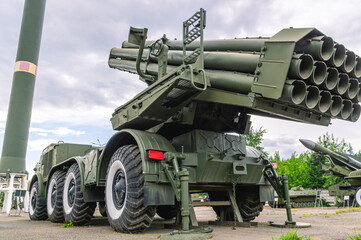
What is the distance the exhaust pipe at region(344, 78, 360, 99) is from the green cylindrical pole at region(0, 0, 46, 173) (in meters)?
16.7

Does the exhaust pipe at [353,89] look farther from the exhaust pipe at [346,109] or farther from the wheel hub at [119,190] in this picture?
the wheel hub at [119,190]

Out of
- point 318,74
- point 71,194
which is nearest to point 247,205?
point 318,74

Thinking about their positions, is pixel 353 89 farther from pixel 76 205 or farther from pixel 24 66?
pixel 24 66

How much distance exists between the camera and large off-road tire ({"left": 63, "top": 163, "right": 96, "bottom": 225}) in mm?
7035

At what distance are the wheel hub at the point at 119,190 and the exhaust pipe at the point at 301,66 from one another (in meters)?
3.04

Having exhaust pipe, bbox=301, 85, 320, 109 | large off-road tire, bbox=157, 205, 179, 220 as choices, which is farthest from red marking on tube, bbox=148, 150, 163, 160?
large off-road tire, bbox=157, 205, 179, 220

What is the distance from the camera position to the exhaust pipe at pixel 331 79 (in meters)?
4.57

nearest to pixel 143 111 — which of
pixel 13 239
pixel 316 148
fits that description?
pixel 13 239

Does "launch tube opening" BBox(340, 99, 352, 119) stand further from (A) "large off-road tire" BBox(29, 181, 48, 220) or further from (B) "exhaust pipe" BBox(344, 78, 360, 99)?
(A) "large off-road tire" BBox(29, 181, 48, 220)

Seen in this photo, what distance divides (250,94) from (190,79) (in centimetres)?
88

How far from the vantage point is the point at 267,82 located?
4406 mm

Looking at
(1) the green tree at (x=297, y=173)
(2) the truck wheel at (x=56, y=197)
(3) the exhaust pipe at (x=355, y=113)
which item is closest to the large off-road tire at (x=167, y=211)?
(2) the truck wheel at (x=56, y=197)

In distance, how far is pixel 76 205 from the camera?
701cm

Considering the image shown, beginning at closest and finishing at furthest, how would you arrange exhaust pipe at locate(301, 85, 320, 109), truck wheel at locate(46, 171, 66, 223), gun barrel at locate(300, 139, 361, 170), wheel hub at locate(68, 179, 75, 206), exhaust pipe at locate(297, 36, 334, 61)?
exhaust pipe at locate(297, 36, 334, 61) → exhaust pipe at locate(301, 85, 320, 109) → wheel hub at locate(68, 179, 75, 206) → truck wheel at locate(46, 171, 66, 223) → gun barrel at locate(300, 139, 361, 170)
